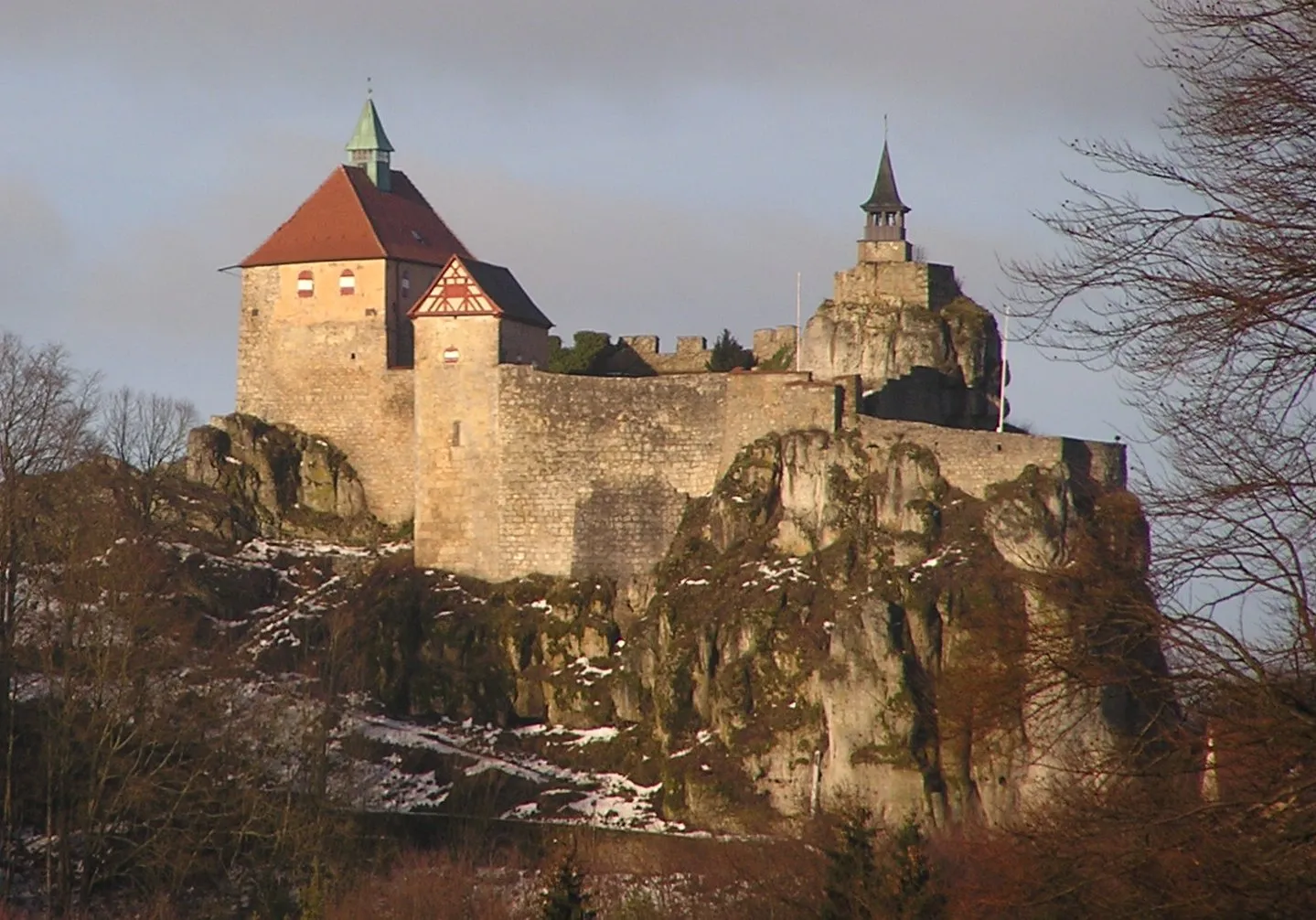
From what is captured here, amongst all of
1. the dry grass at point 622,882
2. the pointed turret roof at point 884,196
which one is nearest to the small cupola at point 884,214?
the pointed turret roof at point 884,196

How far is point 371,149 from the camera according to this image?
58.7 meters

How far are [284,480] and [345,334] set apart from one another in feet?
11.2

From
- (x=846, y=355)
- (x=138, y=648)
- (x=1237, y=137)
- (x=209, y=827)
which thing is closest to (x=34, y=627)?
(x=138, y=648)

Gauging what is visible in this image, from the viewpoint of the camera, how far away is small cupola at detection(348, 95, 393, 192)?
A: 58438 millimetres

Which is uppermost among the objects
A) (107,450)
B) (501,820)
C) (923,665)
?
(107,450)

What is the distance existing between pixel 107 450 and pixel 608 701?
554 inches

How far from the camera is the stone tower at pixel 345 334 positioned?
53.0m

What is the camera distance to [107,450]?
54812 mm

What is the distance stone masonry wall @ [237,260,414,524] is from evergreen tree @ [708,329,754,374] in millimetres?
6929

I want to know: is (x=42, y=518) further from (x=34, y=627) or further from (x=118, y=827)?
(x=118, y=827)

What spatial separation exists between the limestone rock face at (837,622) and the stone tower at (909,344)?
12.0 ft

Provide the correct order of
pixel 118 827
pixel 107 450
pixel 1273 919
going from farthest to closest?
pixel 107 450, pixel 118 827, pixel 1273 919

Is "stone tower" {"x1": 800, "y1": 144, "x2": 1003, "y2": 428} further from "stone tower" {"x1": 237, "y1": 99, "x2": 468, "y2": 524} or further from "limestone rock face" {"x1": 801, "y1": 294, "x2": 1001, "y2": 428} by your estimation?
"stone tower" {"x1": 237, "y1": 99, "x2": 468, "y2": 524}

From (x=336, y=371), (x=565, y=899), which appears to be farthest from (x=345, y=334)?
(x=565, y=899)
